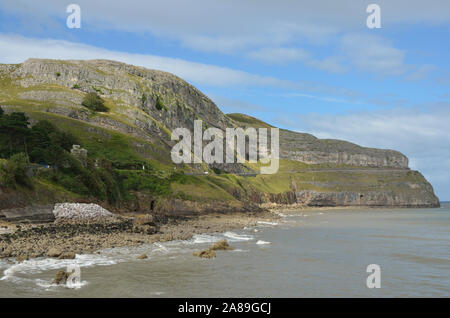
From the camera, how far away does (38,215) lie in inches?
2014

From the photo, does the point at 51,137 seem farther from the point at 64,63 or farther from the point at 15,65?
the point at 15,65

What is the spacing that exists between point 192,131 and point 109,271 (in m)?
157

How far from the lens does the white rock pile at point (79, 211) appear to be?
54.6m

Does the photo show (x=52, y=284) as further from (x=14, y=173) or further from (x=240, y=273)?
(x=14, y=173)

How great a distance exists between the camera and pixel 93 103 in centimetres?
13788

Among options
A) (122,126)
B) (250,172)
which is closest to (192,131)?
(250,172)

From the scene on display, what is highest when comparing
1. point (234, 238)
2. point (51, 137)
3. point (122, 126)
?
point (122, 126)

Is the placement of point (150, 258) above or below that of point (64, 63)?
below

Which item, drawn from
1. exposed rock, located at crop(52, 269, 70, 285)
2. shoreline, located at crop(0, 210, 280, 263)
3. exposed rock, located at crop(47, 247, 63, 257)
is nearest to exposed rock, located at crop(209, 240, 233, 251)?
shoreline, located at crop(0, 210, 280, 263)

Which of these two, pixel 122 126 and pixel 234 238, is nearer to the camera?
pixel 234 238

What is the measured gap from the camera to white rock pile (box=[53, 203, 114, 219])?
179 ft

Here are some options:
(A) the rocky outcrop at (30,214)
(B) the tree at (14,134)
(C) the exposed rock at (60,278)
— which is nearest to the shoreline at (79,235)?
(A) the rocky outcrop at (30,214)

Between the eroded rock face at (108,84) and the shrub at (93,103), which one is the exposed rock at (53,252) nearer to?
the shrub at (93,103)
